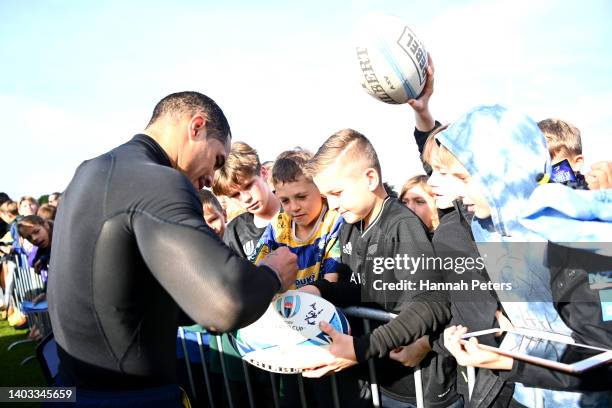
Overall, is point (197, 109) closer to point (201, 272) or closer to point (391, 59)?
point (201, 272)

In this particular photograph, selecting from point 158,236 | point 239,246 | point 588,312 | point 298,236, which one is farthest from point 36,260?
point 588,312

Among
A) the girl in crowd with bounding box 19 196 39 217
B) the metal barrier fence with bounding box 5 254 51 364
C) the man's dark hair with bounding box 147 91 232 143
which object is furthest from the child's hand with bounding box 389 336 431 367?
the girl in crowd with bounding box 19 196 39 217

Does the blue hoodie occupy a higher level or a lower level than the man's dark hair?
lower

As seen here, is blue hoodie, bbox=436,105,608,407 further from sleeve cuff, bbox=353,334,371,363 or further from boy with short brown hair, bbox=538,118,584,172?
boy with short brown hair, bbox=538,118,584,172

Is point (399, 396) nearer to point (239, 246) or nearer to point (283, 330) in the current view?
point (283, 330)

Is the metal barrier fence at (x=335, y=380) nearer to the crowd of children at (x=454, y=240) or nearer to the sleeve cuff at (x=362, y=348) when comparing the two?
the crowd of children at (x=454, y=240)

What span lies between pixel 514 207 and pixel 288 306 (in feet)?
3.97

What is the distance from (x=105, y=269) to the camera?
1.96m

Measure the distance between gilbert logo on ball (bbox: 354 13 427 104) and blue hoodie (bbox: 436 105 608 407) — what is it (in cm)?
113

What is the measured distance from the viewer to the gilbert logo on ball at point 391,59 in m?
3.32

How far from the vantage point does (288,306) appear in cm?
255

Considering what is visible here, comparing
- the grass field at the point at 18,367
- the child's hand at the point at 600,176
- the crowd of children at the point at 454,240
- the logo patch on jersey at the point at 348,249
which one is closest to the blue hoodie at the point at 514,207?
the crowd of children at the point at 454,240

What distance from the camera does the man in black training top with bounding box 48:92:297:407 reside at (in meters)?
1.78

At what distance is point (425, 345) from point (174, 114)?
5.93 feet
